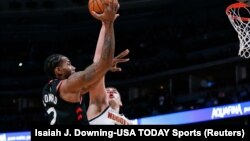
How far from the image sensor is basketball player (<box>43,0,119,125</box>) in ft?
12.2

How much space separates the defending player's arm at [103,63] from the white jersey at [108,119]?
0.65 metres

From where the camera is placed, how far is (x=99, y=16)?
3771 millimetres

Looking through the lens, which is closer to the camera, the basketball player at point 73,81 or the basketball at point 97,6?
the basketball player at point 73,81

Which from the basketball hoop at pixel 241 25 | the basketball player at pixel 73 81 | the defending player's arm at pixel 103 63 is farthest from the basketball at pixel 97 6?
the basketball hoop at pixel 241 25

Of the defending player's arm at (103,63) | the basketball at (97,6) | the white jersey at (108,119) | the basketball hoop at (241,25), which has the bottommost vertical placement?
the white jersey at (108,119)

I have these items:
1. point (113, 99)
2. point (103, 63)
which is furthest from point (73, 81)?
point (113, 99)

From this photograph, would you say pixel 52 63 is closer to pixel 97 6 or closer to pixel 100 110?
pixel 97 6

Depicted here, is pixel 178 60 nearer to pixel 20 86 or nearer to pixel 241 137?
pixel 20 86

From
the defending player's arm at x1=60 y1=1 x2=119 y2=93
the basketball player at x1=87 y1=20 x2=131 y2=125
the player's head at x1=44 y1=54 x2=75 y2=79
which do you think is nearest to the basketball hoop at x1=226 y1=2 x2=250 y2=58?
the basketball player at x1=87 y1=20 x2=131 y2=125

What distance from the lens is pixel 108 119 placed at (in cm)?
438

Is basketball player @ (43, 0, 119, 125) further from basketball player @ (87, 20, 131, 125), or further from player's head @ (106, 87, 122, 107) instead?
player's head @ (106, 87, 122, 107)

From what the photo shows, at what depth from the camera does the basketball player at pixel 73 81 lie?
146 inches

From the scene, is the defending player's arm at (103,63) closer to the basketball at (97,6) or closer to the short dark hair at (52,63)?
the short dark hair at (52,63)

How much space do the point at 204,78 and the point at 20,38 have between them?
32.3 ft
